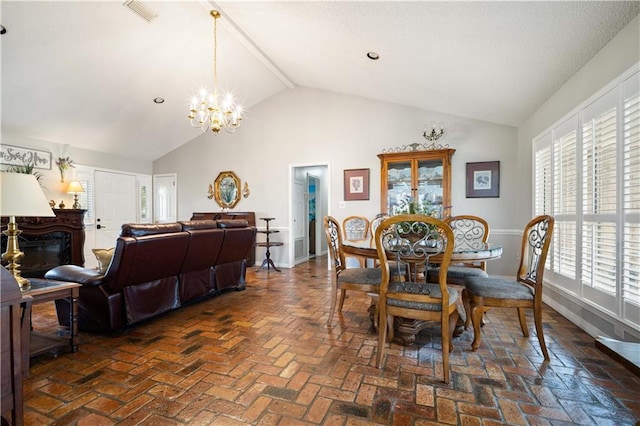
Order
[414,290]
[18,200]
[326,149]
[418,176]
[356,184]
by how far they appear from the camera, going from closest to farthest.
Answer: [18,200]
[414,290]
[418,176]
[356,184]
[326,149]

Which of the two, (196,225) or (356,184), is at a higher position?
(356,184)

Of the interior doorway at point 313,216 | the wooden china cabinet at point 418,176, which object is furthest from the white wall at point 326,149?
the interior doorway at point 313,216

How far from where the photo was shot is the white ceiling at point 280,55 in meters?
2.35

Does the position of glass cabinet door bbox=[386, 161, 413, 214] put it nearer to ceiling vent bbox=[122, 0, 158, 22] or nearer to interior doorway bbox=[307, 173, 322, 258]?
interior doorway bbox=[307, 173, 322, 258]

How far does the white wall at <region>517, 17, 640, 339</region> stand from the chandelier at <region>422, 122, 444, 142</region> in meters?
1.11

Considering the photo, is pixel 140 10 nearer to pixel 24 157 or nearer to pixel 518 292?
pixel 24 157

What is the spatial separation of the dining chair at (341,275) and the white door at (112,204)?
17.5ft

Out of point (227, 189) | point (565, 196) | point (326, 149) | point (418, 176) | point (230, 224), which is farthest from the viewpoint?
point (227, 189)

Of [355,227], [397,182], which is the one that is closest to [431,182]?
[397,182]

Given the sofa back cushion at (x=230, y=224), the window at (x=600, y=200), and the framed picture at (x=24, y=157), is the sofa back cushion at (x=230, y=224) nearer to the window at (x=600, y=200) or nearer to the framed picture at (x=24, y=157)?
the window at (x=600, y=200)

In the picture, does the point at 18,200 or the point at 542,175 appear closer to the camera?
the point at 18,200

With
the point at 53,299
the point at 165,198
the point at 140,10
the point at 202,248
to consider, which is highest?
the point at 140,10

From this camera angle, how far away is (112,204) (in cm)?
599

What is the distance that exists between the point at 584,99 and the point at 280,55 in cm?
363
